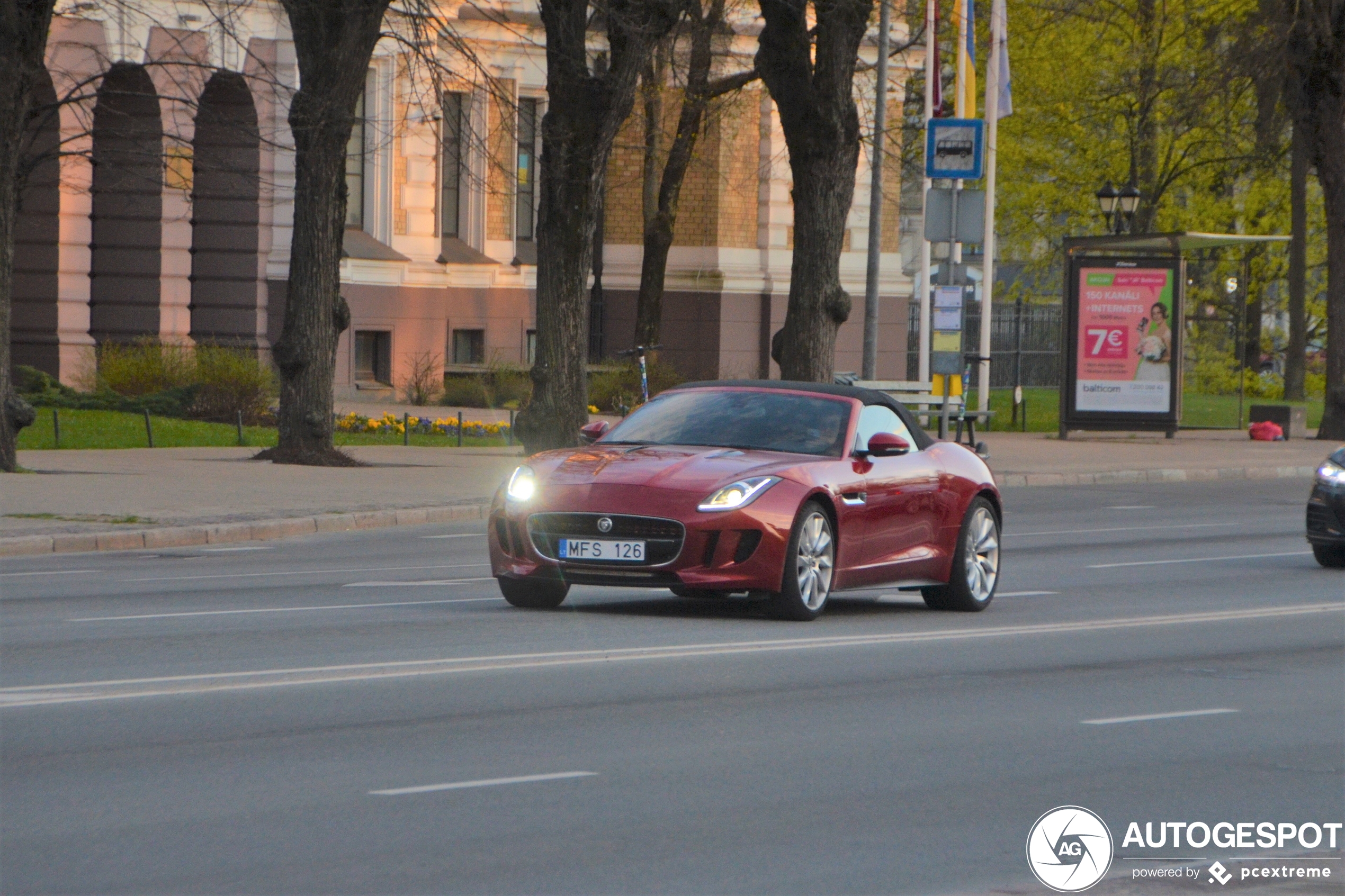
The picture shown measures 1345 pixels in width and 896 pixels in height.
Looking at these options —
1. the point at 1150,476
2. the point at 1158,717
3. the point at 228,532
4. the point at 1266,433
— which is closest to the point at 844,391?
the point at 1158,717

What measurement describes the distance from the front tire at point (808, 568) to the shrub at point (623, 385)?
23.2 metres

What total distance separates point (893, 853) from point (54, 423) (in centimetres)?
2208

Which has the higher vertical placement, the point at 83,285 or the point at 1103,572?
the point at 83,285

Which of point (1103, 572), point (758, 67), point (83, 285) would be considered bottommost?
point (1103, 572)

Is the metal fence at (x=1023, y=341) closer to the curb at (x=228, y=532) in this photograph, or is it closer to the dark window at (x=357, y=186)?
the dark window at (x=357, y=186)

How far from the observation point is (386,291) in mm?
40656

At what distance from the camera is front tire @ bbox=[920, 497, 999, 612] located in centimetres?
1347

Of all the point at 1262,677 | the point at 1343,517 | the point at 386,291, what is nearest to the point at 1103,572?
the point at 1343,517

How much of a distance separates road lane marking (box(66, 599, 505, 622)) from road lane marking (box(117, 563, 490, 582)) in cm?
220

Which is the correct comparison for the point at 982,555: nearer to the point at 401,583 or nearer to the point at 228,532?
the point at 401,583

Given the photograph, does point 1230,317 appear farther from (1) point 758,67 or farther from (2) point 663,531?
(2) point 663,531

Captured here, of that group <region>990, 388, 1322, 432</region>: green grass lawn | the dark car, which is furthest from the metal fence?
the dark car

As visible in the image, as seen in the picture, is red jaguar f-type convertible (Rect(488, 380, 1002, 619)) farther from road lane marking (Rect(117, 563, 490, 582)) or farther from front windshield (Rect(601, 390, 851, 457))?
road lane marking (Rect(117, 563, 490, 582))

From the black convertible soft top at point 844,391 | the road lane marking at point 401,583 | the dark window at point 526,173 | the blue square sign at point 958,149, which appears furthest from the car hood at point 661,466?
the dark window at point 526,173
